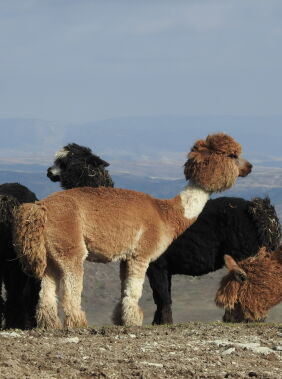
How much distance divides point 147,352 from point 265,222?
5.10m

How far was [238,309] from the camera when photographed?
9867mm

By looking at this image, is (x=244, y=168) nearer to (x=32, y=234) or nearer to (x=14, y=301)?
(x=32, y=234)

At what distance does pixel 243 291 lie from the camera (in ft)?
31.9

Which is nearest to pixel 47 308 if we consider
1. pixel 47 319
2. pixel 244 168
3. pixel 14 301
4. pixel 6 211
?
pixel 47 319

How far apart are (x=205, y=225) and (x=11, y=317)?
2964 mm

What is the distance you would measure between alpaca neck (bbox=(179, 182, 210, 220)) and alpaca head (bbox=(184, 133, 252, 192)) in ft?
0.26

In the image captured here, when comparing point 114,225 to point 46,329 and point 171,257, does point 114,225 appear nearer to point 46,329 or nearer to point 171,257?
point 46,329

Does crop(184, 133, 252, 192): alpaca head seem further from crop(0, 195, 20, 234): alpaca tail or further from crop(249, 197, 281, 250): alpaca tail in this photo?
crop(249, 197, 281, 250): alpaca tail

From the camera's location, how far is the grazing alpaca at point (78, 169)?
12.1 metres

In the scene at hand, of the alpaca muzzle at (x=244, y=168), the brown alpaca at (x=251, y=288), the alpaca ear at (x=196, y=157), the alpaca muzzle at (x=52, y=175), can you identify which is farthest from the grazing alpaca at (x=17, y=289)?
the brown alpaca at (x=251, y=288)

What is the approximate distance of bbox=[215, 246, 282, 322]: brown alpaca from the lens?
972 cm

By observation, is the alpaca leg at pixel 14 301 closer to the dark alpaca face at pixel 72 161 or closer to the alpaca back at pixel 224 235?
the dark alpaca face at pixel 72 161

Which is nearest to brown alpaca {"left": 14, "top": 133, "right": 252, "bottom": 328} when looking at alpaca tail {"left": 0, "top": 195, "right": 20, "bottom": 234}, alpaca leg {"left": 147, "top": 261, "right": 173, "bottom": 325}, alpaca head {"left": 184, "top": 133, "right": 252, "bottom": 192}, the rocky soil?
alpaca head {"left": 184, "top": 133, "right": 252, "bottom": 192}

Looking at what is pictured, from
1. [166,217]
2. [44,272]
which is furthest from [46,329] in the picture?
[166,217]
